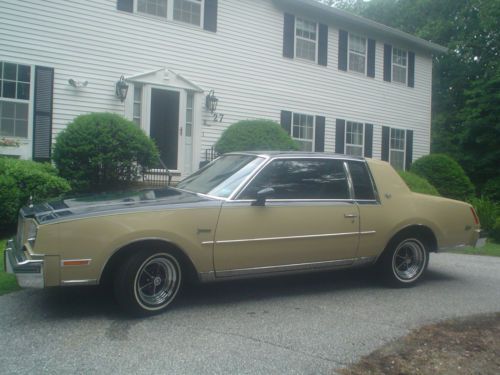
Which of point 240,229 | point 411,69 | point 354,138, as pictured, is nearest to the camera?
point 240,229

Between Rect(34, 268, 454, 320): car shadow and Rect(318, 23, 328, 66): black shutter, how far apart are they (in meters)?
11.1

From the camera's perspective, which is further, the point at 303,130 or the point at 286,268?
the point at 303,130

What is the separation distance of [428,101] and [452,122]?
427 inches

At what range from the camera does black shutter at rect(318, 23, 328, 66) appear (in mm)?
16223

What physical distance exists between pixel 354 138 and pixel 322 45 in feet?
11.8

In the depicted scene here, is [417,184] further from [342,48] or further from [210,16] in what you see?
[210,16]

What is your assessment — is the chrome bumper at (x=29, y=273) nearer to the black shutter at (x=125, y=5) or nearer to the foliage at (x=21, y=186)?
the foliage at (x=21, y=186)

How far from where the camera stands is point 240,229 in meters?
4.86

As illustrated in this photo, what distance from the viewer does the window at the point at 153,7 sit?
12547mm

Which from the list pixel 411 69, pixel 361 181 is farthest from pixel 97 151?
pixel 411 69

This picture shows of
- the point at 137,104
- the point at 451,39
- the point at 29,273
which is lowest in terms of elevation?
the point at 29,273

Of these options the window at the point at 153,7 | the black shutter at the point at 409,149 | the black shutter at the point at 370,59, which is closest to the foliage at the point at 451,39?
the black shutter at the point at 409,149

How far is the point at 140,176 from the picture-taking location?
35.3 ft

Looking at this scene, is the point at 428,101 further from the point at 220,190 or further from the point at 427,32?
the point at 220,190
